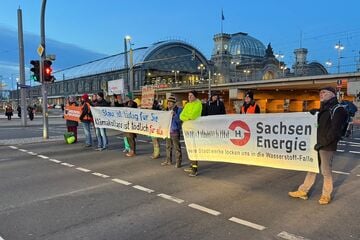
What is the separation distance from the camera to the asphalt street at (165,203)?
485 centimetres

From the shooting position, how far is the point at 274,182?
7.55 metres

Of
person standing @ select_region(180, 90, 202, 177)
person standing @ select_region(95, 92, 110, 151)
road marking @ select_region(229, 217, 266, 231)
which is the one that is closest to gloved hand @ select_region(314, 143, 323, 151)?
road marking @ select_region(229, 217, 266, 231)

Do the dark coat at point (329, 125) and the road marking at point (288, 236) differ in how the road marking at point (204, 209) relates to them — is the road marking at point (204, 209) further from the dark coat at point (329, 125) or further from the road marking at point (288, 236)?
the dark coat at point (329, 125)

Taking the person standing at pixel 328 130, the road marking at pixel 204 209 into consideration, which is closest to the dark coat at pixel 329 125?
the person standing at pixel 328 130

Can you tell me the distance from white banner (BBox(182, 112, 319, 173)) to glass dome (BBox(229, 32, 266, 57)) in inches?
4825

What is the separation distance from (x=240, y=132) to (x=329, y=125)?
6.64 feet

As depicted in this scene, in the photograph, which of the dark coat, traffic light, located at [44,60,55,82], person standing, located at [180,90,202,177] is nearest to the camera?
the dark coat

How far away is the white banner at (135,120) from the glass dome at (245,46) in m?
119

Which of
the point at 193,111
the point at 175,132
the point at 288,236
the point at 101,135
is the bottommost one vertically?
the point at 288,236

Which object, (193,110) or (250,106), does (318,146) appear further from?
(250,106)

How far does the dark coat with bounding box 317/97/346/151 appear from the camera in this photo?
570 centimetres

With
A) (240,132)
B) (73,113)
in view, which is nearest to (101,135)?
(73,113)

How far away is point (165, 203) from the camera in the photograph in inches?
241

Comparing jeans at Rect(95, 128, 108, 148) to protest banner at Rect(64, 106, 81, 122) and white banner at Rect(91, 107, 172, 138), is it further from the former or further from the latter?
protest banner at Rect(64, 106, 81, 122)
